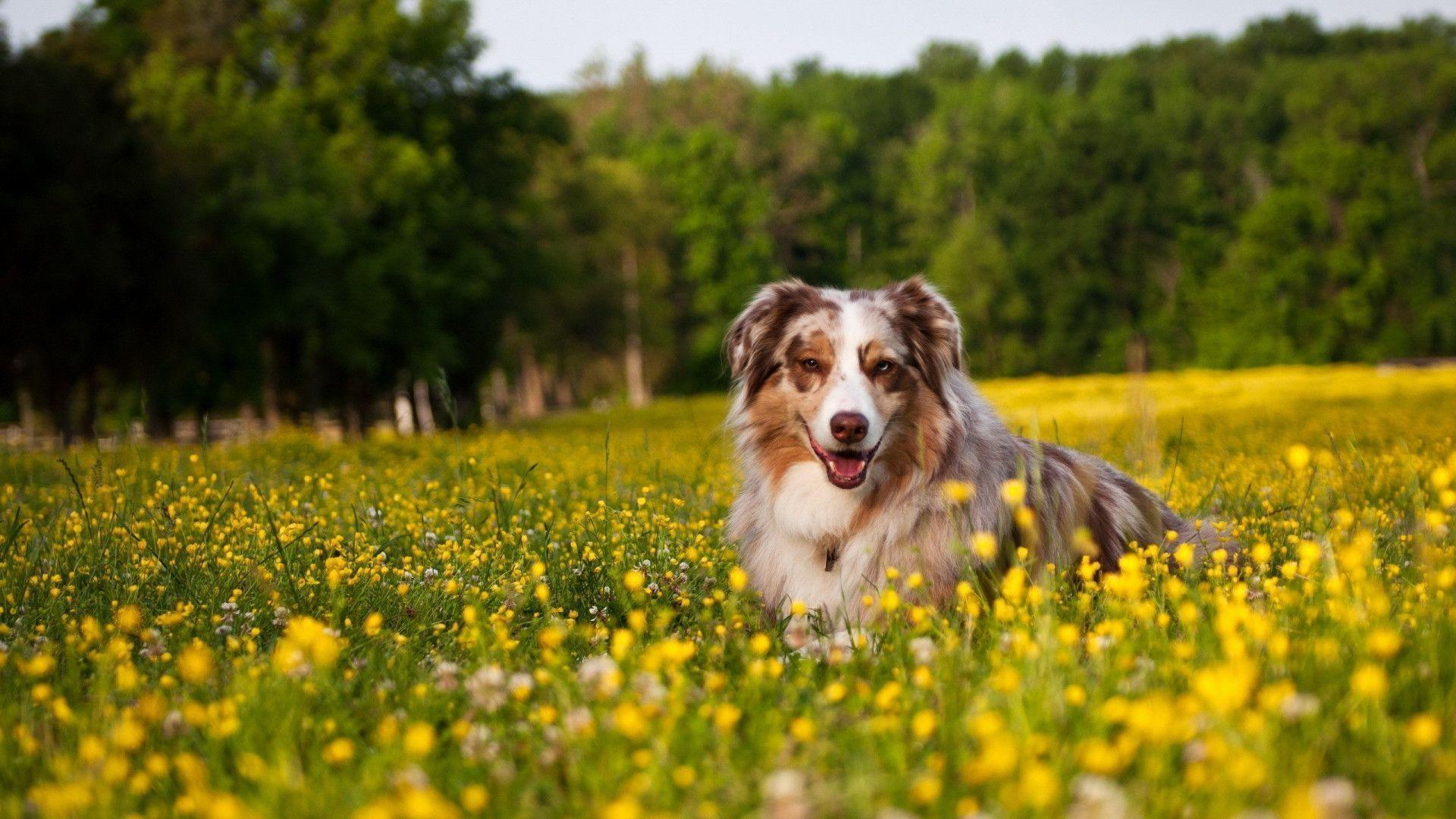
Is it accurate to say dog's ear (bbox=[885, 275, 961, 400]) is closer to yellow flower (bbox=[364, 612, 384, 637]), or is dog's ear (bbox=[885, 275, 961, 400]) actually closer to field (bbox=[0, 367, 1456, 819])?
field (bbox=[0, 367, 1456, 819])

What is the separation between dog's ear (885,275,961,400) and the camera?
219 inches

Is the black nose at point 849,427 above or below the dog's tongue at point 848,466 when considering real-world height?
above

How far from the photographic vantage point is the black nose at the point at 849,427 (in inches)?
199

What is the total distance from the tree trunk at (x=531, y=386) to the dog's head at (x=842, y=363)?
48326 mm

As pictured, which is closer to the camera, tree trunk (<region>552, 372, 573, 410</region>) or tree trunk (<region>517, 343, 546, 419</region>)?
tree trunk (<region>517, 343, 546, 419</region>)

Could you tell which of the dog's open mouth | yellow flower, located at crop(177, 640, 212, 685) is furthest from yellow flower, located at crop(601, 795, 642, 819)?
the dog's open mouth

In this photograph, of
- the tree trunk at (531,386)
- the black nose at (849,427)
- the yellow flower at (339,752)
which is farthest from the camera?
the tree trunk at (531,386)

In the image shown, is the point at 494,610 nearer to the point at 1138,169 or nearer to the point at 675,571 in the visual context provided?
the point at 675,571

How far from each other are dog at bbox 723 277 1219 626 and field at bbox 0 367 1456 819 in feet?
0.80

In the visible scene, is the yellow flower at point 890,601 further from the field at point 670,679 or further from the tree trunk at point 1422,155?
the tree trunk at point 1422,155

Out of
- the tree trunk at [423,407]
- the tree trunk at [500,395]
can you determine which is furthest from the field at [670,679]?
the tree trunk at [500,395]

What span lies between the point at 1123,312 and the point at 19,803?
226 feet

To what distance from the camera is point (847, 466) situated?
5.30m

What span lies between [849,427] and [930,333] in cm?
90
